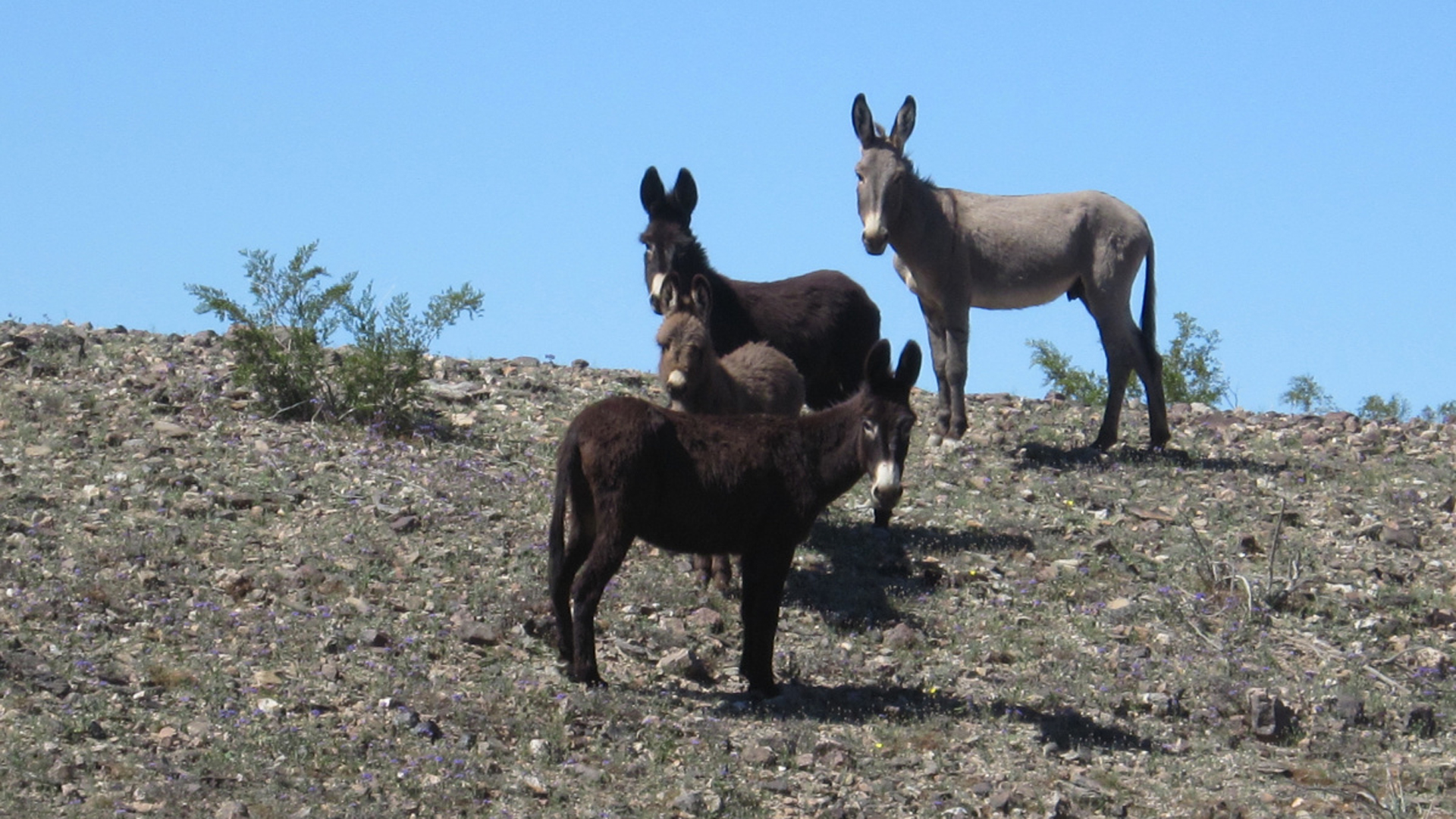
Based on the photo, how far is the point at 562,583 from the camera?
8.57 metres

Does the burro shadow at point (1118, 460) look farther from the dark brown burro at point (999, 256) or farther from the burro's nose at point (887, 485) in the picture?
the burro's nose at point (887, 485)

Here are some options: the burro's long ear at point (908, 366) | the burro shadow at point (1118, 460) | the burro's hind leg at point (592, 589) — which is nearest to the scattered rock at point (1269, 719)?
the burro's long ear at point (908, 366)

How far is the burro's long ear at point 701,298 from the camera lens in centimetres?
1094

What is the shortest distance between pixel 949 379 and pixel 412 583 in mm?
6004

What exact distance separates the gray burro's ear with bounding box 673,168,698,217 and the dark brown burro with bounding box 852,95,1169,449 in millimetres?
2035

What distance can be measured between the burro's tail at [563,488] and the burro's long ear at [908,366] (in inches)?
72.4

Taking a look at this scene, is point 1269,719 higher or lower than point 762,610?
lower

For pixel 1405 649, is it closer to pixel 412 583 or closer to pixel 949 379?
pixel 949 379

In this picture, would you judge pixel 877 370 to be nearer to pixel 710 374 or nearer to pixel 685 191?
pixel 710 374

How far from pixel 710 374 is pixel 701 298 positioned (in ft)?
2.72

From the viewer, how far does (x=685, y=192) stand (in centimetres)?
1259

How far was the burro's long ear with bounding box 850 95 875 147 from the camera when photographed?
1444 cm

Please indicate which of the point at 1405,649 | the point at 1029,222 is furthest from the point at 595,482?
the point at 1029,222

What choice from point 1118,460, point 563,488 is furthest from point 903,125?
point 563,488
